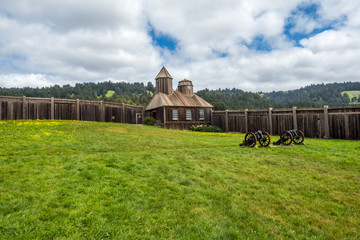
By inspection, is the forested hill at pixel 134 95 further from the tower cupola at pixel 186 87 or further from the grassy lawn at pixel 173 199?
the grassy lawn at pixel 173 199

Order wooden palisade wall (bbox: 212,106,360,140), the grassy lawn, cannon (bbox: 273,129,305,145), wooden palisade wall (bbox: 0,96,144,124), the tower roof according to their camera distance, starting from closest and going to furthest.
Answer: the grassy lawn → cannon (bbox: 273,129,305,145) → wooden palisade wall (bbox: 212,106,360,140) → wooden palisade wall (bbox: 0,96,144,124) → the tower roof

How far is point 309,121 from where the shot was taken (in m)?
17.6

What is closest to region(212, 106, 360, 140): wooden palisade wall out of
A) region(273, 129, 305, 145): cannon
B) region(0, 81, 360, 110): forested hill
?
region(273, 129, 305, 145): cannon

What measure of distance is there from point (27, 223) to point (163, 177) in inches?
135

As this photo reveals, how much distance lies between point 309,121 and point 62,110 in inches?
1021

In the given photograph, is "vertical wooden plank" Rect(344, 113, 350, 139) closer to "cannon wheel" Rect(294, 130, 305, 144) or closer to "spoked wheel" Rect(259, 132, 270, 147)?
"cannon wheel" Rect(294, 130, 305, 144)

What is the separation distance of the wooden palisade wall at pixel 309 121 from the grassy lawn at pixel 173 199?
10618 mm

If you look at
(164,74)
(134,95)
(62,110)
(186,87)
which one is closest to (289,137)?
(186,87)

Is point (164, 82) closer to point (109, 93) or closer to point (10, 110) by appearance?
point (10, 110)

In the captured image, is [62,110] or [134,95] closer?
[62,110]

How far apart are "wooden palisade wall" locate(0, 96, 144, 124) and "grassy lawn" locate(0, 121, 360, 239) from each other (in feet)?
50.6

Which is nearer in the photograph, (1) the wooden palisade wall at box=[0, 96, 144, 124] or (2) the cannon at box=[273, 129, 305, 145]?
(2) the cannon at box=[273, 129, 305, 145]

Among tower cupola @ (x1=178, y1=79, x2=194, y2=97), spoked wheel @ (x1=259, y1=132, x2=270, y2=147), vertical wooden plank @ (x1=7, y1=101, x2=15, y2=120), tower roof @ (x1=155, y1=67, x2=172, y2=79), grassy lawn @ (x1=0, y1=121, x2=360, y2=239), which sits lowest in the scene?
grassy lawn @ (x1=0, y1=121, x2=360, y2=239)

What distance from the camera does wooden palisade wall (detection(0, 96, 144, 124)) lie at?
1938cm
